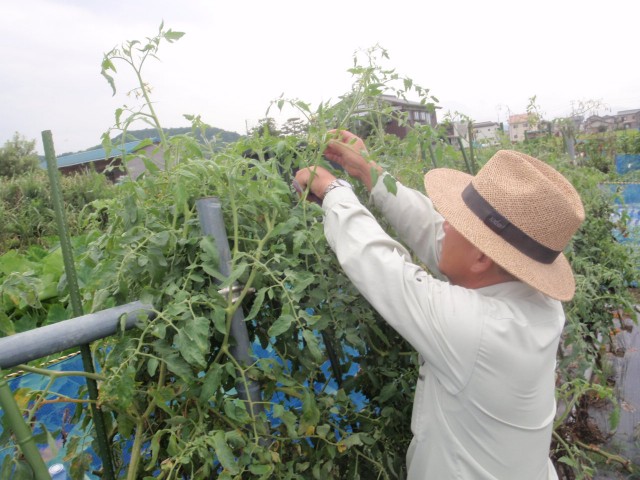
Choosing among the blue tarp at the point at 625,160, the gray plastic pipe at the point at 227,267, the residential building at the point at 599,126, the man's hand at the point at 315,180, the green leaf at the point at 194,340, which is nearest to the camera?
the green leaf at the point at 194,340

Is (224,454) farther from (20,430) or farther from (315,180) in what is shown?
(315,180)

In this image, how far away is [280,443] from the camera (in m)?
1.29

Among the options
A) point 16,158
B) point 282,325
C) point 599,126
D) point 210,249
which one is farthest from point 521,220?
point 16,158

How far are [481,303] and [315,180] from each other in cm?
56

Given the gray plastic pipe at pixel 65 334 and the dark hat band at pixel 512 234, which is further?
the dark hat band at pixel 512 234

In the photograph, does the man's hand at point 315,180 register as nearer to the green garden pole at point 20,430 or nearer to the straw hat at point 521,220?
the straw hat at point 521,220

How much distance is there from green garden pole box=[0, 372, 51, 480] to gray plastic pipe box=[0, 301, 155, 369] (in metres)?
0.05

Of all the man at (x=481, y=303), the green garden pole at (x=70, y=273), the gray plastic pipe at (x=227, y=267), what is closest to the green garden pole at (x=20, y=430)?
the green garden pole at (x=70, y=273)

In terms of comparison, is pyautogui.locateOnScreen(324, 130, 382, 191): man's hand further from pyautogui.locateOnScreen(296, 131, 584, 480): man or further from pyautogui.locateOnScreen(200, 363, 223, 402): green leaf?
pyautogui.locateOnScreen(200, 363, 223, 402): green leaf

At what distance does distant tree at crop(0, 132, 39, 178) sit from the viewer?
23.1m

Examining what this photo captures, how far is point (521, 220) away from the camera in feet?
4.19

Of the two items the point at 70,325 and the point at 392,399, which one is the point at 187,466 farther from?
the point at 392,399

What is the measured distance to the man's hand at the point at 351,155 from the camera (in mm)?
1480

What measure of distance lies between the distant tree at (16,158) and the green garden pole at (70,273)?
25195 mm
